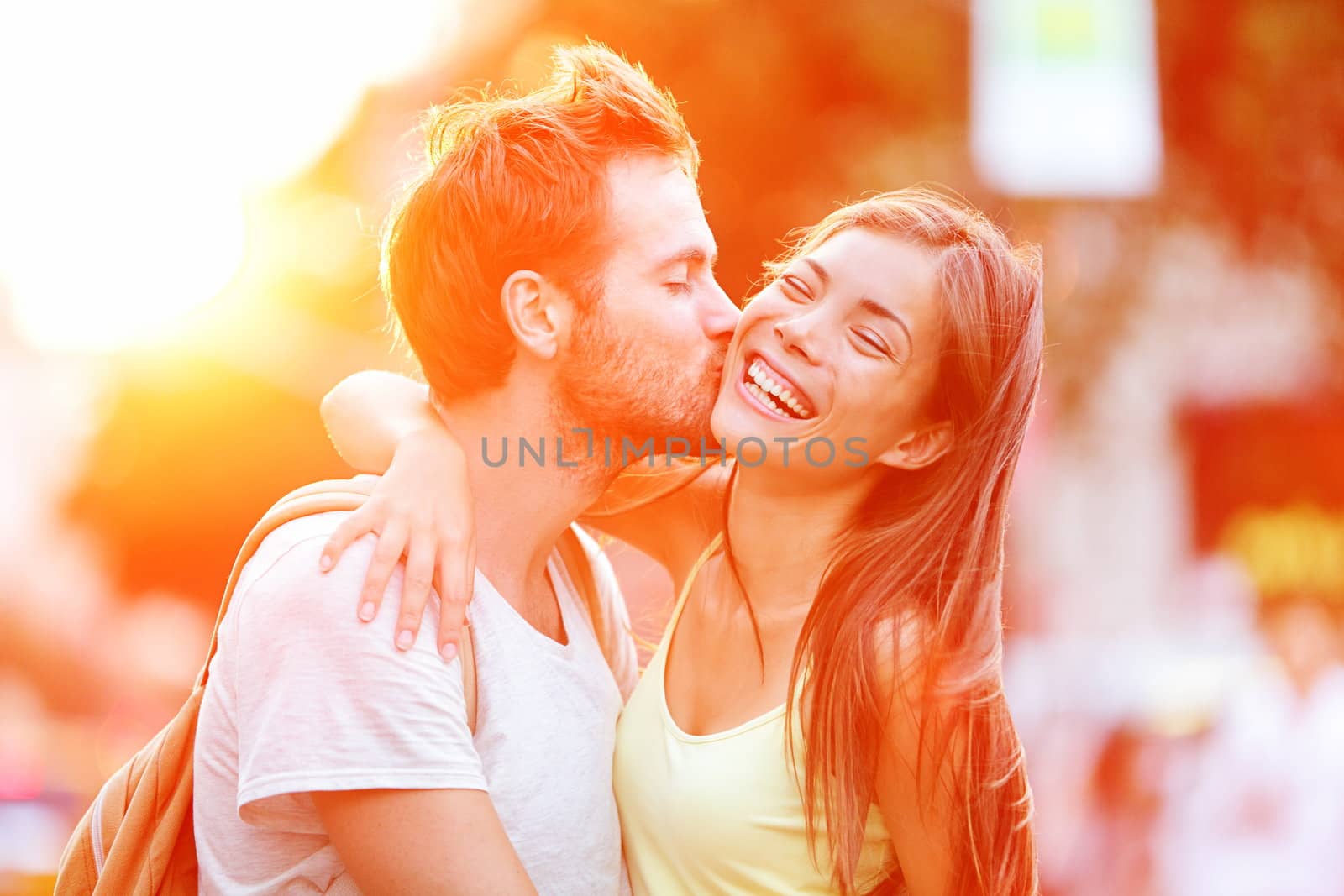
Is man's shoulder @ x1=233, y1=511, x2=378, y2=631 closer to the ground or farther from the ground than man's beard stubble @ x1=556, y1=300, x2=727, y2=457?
closer to the ground

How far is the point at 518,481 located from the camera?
9.43 feet

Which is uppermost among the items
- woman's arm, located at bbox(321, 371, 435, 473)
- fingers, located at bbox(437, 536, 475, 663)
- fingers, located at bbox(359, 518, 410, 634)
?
woman's arm, located at bbox(321, 371, 435, 473)

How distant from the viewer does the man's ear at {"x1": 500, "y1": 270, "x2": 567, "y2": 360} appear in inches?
117

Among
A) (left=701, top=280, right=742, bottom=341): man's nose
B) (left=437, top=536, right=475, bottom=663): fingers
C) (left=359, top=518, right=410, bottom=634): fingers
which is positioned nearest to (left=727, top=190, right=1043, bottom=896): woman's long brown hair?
(left=701, top=280, right=742, bottom=341): man's nose

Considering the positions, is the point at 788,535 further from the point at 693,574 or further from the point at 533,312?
the point at 533,312

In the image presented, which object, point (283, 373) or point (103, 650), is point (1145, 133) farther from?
point (103, 650)

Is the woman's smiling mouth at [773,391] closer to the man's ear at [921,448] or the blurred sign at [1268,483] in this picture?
the man's ear at [921,448]

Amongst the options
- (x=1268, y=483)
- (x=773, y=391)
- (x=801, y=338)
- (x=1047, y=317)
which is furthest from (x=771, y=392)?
(x=1268, y=483)

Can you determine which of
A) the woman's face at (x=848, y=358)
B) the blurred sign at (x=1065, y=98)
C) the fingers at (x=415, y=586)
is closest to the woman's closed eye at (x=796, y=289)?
the woman's face at (x=848, y=358)

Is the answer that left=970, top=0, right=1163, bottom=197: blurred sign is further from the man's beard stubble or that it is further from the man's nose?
the man's beard stubble

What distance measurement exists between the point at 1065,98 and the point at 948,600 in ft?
21.6

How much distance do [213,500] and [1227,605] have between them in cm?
834

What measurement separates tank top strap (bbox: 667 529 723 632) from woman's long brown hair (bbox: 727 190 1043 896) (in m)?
0.37

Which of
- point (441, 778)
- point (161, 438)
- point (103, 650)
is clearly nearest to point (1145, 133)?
point (441, 778)
